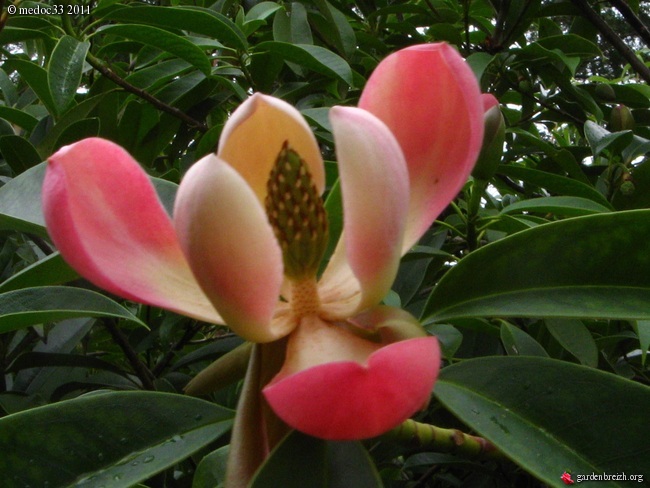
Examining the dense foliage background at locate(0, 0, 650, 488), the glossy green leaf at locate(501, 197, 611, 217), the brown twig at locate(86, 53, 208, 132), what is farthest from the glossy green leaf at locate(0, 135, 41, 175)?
the glossy green leaf at locate(501, 197, 611, 217)

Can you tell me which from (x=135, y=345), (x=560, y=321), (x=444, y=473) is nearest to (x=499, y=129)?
(x=560, y=321)

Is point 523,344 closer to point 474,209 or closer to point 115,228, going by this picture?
point 474,209

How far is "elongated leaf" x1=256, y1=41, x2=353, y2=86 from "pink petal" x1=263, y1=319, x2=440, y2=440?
82 cm

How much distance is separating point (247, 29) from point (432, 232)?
0.62 meters

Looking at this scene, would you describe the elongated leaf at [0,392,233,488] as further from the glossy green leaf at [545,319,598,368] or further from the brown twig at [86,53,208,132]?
the brown twig at [86,53,208,132]

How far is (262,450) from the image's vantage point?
0.44 meters

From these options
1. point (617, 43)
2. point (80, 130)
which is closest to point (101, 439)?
point (80, 130)

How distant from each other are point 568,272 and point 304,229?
0.20 metres

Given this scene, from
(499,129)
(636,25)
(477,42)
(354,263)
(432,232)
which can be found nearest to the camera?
(354,263)

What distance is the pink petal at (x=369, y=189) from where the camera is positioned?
409mm

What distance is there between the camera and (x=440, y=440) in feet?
1.93

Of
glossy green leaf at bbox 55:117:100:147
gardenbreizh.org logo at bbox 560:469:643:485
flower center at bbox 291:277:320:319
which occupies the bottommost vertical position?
gardenbreizh.org logo at bbox 560:469:643:485

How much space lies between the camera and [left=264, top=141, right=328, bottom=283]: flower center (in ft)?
1.67

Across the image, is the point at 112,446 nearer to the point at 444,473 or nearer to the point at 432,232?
the point at 432,232
